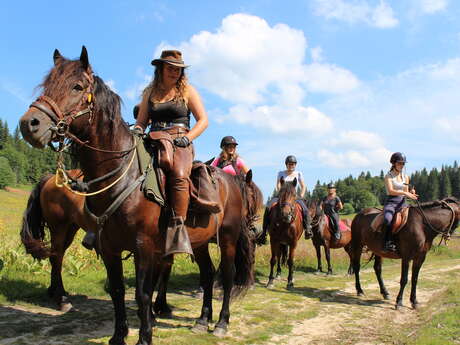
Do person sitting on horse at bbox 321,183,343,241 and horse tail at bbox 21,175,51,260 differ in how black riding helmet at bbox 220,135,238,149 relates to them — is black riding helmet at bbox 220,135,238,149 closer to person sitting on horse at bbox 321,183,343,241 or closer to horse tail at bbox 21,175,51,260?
horse tail at bbox 21,175,51,260

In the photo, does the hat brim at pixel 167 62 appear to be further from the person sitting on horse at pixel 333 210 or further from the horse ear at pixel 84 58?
the person sitting on horse at pixel 333 210

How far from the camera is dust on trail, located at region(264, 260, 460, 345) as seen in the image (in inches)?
219

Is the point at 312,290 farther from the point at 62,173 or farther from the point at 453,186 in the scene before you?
the point at 453,186

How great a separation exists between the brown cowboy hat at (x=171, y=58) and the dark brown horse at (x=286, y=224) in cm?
660

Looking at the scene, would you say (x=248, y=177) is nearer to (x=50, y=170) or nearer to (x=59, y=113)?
(x=59, y=113)

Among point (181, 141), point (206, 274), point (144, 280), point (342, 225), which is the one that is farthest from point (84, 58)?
point (342, 225)

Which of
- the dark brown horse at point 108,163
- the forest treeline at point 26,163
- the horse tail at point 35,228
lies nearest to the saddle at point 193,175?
the dark brown horse at point 108,163

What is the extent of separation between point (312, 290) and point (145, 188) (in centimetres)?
714

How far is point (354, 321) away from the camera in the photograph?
6.74 m

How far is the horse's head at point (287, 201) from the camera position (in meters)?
10.5

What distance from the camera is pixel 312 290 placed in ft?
32.3

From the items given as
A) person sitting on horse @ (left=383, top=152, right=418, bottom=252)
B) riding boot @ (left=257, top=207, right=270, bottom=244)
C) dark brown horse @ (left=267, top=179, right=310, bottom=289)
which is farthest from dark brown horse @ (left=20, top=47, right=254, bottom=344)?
riding boot @ (left=257, top=207, right=270, bottom=244)

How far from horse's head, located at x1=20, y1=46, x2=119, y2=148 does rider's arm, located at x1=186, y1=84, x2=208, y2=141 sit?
1.27 m

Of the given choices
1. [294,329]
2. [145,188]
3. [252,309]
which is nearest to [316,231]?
[252,309]
